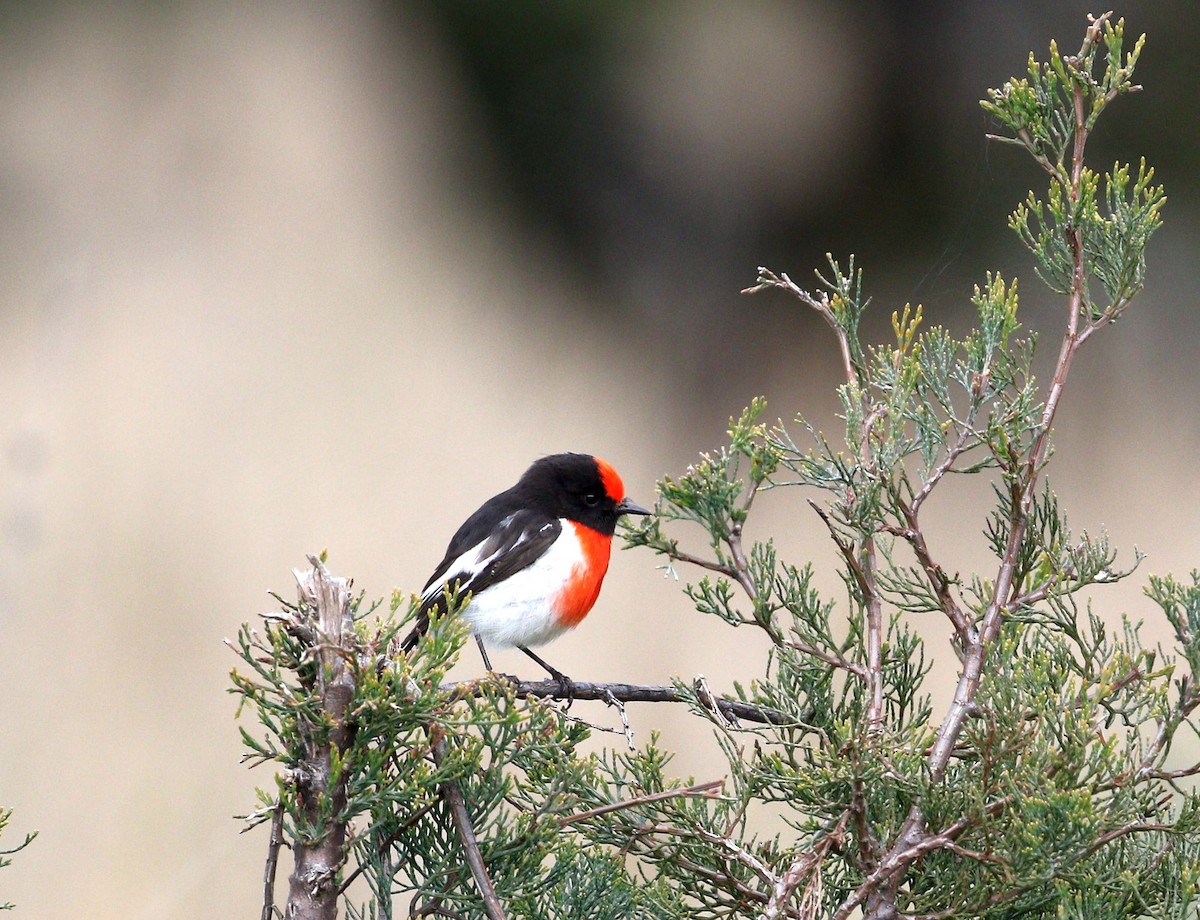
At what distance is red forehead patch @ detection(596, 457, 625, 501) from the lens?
2102 millimetres

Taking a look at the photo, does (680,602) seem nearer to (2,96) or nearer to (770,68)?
(770,68)

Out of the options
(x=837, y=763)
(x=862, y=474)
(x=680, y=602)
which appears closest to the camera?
(x=837, y=763)

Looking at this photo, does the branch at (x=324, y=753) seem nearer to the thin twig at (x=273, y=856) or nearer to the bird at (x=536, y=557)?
the thin twig at (x=273, y=856)

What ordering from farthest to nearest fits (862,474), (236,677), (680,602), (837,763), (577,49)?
1. (680,602)
2. (577,49)
3. (862,474)
4. (837,763)
5. (236,677)

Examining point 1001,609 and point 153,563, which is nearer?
point 1001,609

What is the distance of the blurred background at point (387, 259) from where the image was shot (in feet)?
11.6

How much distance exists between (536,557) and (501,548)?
63 mm

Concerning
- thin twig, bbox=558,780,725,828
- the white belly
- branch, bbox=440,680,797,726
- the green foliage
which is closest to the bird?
the white belly

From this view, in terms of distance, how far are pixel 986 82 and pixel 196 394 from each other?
282 cm

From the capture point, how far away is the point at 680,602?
439cm

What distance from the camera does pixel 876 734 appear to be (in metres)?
0.97

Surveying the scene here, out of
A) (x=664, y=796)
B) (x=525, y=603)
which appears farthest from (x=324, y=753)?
(x=525, y=603)

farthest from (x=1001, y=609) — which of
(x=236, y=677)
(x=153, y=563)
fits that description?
(x=153, y=563)

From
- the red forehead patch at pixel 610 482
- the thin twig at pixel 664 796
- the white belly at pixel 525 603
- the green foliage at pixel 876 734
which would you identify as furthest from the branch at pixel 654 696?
the red forehead patch at pixel 610 482
